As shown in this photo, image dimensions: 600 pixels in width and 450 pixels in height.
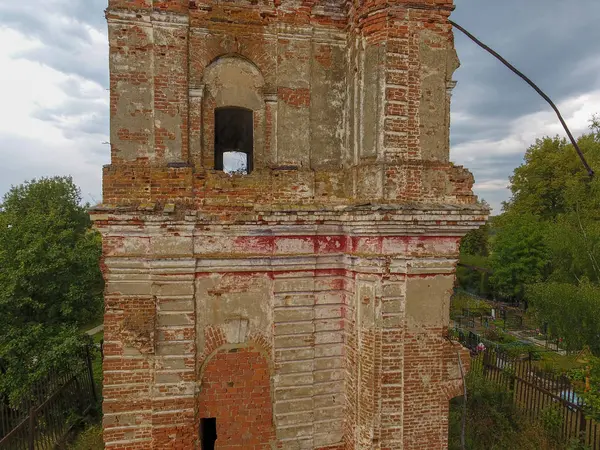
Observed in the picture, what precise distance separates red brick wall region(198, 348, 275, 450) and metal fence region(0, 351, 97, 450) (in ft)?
17.9

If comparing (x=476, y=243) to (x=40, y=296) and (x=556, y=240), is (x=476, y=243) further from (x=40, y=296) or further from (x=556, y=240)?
(x=40, y=296)

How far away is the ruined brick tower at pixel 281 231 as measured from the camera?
6453 millimetres

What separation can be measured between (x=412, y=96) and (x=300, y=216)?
8.81ft

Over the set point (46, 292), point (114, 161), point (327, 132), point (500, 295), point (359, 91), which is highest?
point (359, 91)

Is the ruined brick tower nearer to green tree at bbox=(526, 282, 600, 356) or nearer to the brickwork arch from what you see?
the brickwork arch

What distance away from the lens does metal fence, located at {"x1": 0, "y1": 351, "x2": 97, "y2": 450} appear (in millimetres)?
9422

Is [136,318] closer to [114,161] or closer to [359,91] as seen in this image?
[114,161]

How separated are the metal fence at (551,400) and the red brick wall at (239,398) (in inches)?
304

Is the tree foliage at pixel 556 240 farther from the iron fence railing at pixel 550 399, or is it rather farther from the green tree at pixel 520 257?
the iron fence railing at pixel 550 399

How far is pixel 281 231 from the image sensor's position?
6887 millimetres

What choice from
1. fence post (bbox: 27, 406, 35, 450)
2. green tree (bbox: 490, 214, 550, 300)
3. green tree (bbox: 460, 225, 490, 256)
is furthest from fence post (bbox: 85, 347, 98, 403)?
green tree (bbox: 460, 225, 490, 256)

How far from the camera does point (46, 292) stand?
14.1 metres

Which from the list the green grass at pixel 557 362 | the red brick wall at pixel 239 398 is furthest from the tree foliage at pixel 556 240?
the red brick wall at pixel 239 398

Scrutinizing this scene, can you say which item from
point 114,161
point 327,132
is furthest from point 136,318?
point 327,132
